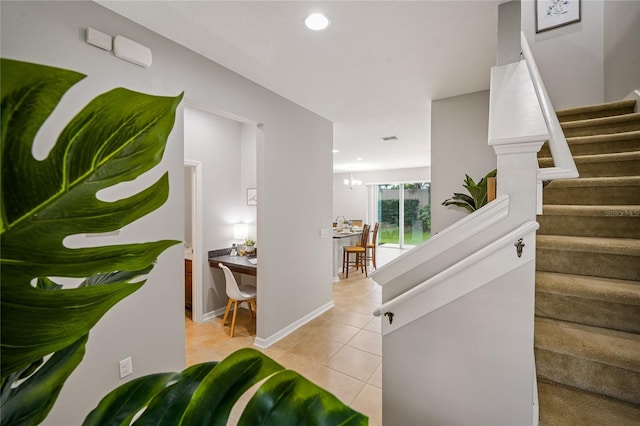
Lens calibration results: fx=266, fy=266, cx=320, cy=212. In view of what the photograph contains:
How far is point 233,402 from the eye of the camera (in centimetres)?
43

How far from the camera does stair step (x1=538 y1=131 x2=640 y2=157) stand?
201cm

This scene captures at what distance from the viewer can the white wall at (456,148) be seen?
9.26 feet

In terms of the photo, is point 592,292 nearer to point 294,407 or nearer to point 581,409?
point 581,409

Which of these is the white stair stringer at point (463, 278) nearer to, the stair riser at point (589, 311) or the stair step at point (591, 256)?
the stair riser at point (589, 311)

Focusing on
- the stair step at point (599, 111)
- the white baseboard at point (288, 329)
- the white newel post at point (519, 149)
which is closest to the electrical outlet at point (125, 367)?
the white baseboard at point (288, 329)

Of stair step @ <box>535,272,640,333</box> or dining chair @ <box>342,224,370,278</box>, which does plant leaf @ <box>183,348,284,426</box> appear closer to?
stair step @ <box>535,272,640,333</box>

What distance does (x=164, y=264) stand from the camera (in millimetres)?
1888

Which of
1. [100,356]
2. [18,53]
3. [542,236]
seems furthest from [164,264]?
[542,236]

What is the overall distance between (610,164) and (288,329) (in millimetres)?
3227

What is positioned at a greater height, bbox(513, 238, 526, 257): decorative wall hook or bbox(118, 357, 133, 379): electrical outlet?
bbox(513, 238, 526, 257): decorative wall hook

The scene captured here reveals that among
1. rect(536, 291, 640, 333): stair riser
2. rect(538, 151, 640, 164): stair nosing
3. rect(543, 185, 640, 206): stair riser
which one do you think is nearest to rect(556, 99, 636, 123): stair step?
rect(538, 151, 640, 164): stair nosing

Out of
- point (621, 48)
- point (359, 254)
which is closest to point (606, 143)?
point (621, 48)

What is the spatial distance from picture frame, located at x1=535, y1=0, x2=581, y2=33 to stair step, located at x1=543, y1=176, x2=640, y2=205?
8.95 ft

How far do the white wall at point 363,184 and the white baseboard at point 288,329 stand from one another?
5.44m
